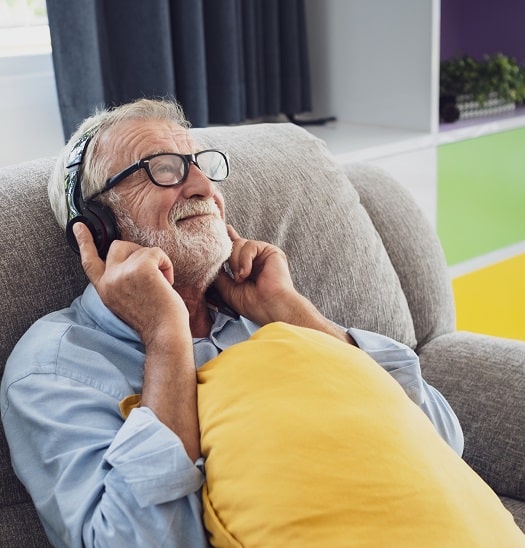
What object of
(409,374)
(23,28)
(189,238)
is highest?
(23,28)

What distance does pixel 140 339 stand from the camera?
1.29 meters

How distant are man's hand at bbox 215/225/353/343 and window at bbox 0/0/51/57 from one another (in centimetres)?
119

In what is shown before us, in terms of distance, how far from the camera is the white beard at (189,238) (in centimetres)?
139

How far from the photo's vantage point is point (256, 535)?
105 cm

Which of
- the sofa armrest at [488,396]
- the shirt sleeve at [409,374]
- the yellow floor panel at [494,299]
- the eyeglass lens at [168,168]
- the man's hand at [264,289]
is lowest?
the yellow floor panel at [494,299]

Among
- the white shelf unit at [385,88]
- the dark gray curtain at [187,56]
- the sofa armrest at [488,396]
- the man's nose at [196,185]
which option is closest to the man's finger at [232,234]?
the man's nose at [196,185]

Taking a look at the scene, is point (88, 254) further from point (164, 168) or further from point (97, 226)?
point (164, 168)

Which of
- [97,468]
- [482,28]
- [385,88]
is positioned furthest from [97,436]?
[482,28]

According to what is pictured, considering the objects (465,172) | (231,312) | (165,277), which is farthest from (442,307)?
(465,172)

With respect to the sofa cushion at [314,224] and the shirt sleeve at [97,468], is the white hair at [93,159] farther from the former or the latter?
the shirt sleeve at [97,468]

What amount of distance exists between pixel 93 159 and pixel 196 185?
172 millimetres

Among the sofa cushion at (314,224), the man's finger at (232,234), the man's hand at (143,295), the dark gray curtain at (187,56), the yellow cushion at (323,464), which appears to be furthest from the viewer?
the dark gray curtain at (187,56)

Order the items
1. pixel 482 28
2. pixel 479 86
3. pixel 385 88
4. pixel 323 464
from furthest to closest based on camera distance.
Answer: pixel 482 28, pixel 479 86, pixel 385 88, pixel 323 464

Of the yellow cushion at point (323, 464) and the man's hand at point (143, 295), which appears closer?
the yellow cushion at point (323, 464)
